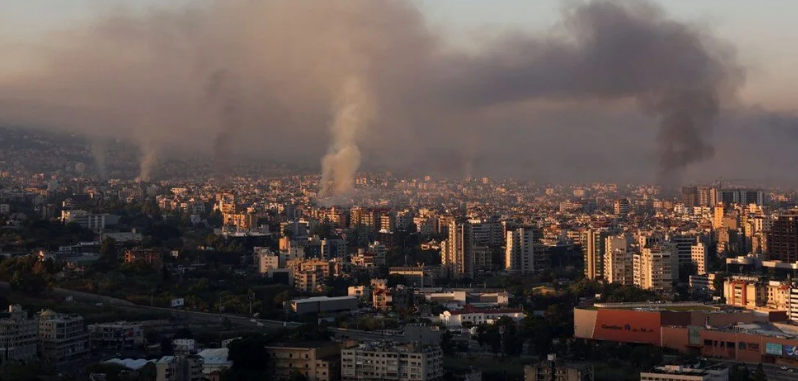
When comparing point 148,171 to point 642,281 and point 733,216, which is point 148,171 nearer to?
point 733,216

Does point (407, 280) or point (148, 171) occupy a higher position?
point (148, 171)

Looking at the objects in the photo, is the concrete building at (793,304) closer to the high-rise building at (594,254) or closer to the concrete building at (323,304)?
the concrete building at (323,304)

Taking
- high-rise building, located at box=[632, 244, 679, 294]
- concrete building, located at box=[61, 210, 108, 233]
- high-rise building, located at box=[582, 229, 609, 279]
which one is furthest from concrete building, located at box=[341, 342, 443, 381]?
concrete building, located at box=[61, 210, 108, 233]

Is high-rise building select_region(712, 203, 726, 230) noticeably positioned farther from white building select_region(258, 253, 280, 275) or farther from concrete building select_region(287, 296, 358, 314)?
concrete building select_region(287, 296, 358, 314)

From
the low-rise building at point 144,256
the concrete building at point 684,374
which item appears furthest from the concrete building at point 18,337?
the low-rise building at point 144,256

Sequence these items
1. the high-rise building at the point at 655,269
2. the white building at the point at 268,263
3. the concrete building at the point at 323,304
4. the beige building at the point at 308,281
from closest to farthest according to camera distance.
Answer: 1. the concrete building at the point at 323,304
2. the beige building at the point at 308,281
3. the high-rise building at the point at 655,269
4. the white building at the point at 268,263

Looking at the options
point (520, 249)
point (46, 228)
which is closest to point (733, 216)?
point (520, 249)
